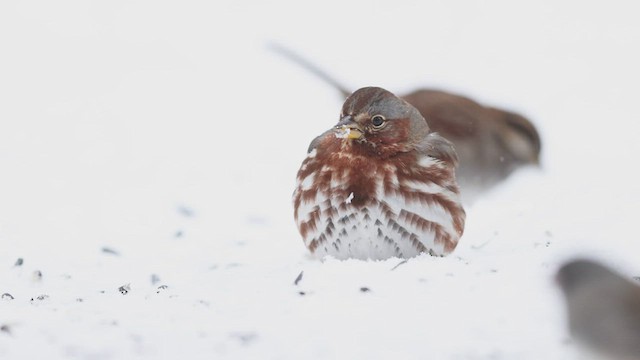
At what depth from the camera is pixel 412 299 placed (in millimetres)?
4348

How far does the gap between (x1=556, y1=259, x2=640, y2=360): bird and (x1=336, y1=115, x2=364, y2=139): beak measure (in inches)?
57.3

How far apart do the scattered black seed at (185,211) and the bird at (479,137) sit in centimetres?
115

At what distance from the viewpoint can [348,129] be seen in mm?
4934

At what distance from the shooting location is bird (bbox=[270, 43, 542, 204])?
23.7 feet

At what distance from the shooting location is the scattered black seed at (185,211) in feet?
23.0

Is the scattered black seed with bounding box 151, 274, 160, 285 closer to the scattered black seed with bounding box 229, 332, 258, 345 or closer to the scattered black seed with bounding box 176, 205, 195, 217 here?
the scattered black seed with bounding box 176, 205, 195, 217

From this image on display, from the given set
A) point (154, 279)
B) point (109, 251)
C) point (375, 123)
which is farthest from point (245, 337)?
point (109, 251)

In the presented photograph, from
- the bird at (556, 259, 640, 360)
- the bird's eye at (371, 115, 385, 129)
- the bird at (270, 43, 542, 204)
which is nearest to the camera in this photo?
the bird at (556, 259, 640, 360)

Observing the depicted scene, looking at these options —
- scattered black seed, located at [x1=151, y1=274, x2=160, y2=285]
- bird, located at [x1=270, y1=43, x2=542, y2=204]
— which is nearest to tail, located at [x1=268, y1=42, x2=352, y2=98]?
bird, located at [x1=270, y1=43, x2=542, y2=204]

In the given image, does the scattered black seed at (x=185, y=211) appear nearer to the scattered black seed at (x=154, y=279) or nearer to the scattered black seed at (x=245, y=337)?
the scattered black seed at (x=154, y=279)

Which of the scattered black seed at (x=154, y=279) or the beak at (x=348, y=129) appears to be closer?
the beak at (x=348, y=129)

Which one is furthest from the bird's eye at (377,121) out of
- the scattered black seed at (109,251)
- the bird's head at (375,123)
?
the scattered black seed at (109,251)

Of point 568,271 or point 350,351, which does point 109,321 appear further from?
point 568,271

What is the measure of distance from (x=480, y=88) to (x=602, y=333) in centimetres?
578
